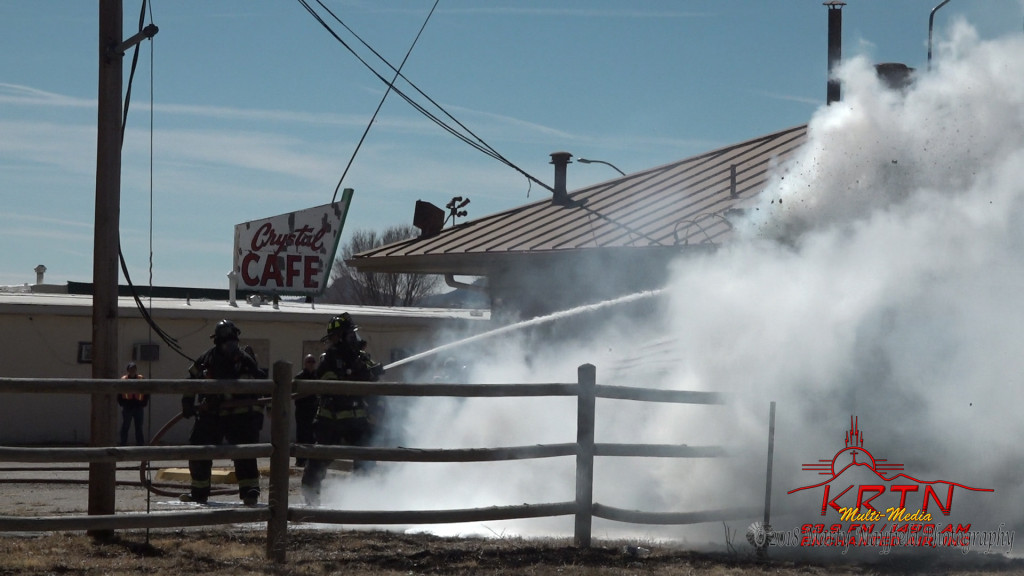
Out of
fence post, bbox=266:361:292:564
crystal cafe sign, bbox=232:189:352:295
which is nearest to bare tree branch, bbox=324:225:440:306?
crystal cafe sign, bbox=232:189:352:295

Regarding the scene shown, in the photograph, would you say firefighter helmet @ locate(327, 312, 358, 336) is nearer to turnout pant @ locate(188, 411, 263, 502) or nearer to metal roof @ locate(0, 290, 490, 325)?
turnout pant @ locate(188, 411, 263, 502)

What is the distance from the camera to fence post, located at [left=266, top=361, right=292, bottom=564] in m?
7.14

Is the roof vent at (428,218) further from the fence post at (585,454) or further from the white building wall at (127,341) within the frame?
the fence post at (585,454)

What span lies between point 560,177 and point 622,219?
327 centimetres

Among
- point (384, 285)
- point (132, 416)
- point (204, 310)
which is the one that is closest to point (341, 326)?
point (132, 416)

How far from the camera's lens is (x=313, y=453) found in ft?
24.1

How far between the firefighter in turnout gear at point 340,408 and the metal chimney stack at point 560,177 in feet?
27.4

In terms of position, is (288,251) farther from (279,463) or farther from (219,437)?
(279,463)

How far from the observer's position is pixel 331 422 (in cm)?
1027

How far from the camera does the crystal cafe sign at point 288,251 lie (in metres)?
24.2

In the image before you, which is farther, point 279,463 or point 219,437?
point 219,437

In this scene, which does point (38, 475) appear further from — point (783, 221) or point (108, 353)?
point (783, 221)

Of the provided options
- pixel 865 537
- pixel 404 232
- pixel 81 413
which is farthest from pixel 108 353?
pixel 404 232

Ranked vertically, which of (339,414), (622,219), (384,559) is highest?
(622,219)
